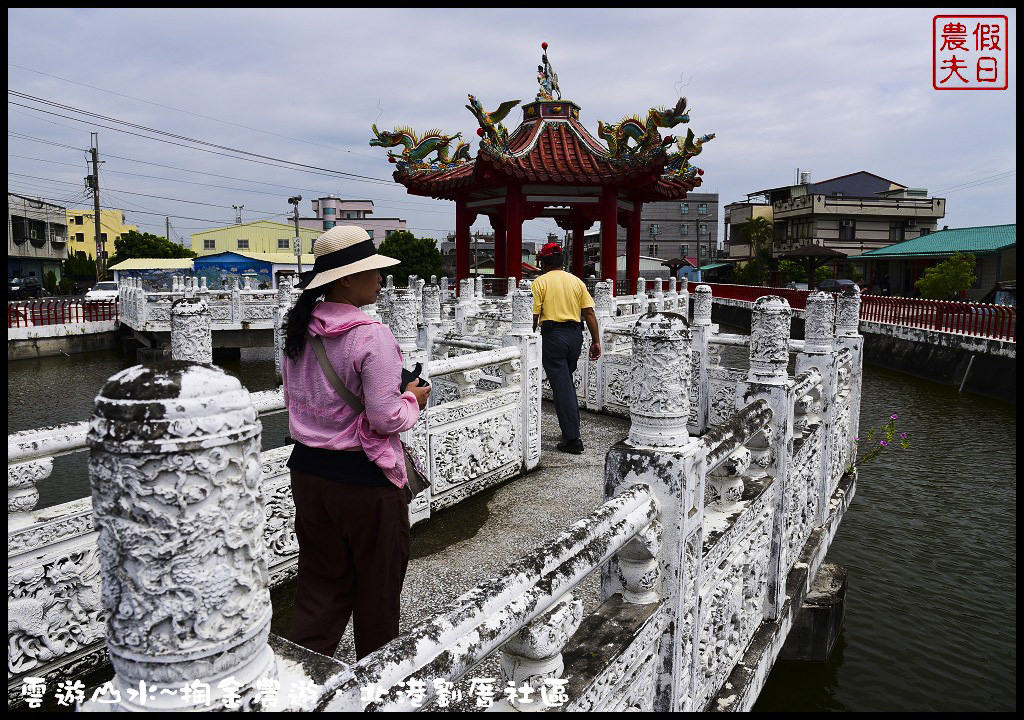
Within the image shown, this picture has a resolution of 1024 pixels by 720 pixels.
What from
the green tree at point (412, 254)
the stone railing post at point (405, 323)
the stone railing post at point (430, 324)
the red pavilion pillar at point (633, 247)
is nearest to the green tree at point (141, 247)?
the green tree at point (412, 254)

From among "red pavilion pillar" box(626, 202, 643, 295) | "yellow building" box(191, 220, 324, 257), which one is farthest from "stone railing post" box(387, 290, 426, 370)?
"yellow building" box(191, 220, 324, 257)

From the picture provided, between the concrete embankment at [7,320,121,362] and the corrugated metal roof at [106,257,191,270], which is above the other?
the corrugated metal roof at [106,257,191,270]

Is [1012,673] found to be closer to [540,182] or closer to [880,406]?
[880,406]

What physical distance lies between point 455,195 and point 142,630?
19.7 m

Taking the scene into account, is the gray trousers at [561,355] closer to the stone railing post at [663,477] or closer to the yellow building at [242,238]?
the stone railing post at [663,477]

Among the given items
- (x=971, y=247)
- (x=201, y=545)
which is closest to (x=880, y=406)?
(x=201, y=545)

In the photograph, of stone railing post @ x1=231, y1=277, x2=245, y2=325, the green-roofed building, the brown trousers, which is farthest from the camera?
the green-roofed building

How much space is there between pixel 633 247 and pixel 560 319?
14.4 meters

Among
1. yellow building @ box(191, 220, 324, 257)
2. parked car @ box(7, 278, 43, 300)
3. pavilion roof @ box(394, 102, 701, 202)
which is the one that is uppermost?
yellow building @ box(191, 220, 324, 257)

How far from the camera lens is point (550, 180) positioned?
16.7 metres

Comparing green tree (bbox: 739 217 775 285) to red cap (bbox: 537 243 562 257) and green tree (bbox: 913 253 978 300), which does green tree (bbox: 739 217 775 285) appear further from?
red cap (bbox: 537 243 562 257)

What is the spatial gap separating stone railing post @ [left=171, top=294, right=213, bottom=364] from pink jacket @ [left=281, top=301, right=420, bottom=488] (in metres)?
0.91

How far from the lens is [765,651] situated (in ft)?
12.0

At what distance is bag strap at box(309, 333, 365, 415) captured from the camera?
2.20 meters
